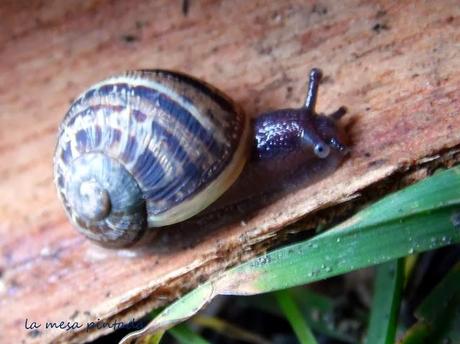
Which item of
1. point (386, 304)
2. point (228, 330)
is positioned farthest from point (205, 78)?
point (386, 304)

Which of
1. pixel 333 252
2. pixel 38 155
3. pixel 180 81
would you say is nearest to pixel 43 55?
pixel 38 155

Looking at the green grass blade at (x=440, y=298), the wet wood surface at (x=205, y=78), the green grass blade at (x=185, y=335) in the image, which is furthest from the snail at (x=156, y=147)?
the green grass blade at (x=440, y=298)

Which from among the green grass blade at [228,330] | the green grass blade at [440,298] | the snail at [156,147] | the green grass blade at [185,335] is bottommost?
the green grass blade at [440,298]

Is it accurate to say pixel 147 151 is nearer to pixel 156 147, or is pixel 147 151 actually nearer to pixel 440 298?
pixel 156 147

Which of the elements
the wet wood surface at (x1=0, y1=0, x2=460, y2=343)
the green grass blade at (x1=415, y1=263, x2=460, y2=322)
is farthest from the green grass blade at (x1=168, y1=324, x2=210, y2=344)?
the green grass blade at (x1=415, y1=263, x2=460, y2=322)

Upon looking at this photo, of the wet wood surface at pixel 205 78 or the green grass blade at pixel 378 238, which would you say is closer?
the green grass blade at pixel 378 238

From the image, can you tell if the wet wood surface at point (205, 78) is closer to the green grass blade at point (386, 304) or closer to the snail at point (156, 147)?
the snail at point (156, 147)
